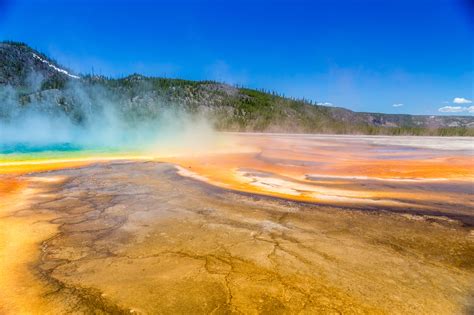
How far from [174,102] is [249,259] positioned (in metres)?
76.0

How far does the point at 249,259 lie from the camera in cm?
368

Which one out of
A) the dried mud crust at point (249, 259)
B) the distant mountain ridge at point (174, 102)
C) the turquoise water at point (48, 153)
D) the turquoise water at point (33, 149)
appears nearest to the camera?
the dried mud crust at point (249, 259)

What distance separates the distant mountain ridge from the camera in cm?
5766

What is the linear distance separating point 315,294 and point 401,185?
20.5 ft

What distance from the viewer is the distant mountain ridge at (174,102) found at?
189 ft

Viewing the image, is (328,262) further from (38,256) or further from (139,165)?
(139,165)

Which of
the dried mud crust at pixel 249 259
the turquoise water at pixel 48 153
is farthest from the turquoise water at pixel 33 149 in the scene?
the dried mud crust at pixel 249 259

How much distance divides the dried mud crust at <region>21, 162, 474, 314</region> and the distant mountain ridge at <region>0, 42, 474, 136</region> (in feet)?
152

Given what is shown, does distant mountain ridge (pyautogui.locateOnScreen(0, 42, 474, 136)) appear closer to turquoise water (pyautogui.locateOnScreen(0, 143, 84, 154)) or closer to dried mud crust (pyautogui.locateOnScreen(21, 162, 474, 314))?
turquoise water (pyautogui.locateOnScreen(0, 143, 84, 154))

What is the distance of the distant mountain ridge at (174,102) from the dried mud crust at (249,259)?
46.3 meters

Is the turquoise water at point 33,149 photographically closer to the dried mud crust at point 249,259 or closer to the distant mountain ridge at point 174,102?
the dried mud crust at point 249,259

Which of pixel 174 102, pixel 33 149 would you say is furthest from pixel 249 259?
pixel 174 102

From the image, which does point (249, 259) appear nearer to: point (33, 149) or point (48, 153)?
point (48, 153)

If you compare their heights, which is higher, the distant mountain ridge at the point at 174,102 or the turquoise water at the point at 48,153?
the distant mountain ridge at the point at 174,102
